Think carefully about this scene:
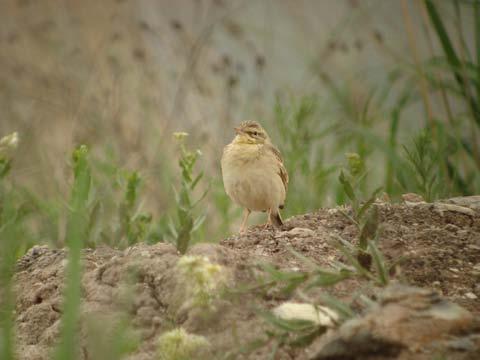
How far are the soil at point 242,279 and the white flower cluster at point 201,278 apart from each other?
0.19ft

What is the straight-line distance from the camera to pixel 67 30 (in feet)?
29.3

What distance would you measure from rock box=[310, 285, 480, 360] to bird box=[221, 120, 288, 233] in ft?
10.6

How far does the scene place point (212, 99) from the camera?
8.33 metres

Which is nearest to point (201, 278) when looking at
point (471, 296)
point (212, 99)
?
point (471, 296)

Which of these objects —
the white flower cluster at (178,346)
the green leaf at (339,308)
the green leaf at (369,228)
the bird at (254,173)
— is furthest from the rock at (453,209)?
the white flower cluster at (178,346)

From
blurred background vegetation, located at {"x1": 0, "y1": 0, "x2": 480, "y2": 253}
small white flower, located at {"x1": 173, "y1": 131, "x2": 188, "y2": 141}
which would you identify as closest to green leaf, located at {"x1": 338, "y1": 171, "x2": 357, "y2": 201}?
blurred background vegetation, located at {"x1": 0, "y1": 0, "x2": 480, "y2": 253}

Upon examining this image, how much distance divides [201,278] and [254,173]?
11.3ft

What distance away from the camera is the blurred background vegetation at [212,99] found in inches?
211

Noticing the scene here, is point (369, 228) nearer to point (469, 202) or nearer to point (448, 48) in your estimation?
point (469, 202)

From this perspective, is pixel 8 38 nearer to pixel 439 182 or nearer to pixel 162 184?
pixel 162 184

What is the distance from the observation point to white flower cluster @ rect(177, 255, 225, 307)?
2.58 m

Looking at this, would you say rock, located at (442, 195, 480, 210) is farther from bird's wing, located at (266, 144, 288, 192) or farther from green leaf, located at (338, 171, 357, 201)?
bird's wing, located at (266, 144, 288, 192)

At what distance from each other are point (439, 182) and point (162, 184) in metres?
2.61

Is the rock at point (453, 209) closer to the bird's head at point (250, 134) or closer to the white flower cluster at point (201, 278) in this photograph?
the white flower cluster at point (201, 278)
